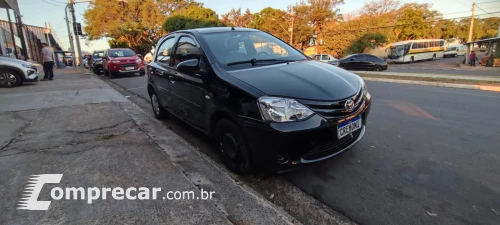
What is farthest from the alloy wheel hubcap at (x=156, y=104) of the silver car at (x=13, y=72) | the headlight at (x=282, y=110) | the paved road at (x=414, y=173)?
the silver car at (x=13, y=72)

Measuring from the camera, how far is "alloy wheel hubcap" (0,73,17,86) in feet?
33.8

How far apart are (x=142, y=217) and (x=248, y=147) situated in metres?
1.09

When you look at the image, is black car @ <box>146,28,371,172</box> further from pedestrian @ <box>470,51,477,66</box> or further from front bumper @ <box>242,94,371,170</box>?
pedestrian @ <box>470,51,477,66</box>

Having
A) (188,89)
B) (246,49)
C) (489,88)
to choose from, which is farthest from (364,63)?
(188,89)

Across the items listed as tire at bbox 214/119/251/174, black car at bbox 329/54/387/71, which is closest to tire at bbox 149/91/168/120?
tire at bbox 214/119/251/174

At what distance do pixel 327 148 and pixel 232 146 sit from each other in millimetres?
975

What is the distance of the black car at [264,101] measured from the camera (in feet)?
7.91

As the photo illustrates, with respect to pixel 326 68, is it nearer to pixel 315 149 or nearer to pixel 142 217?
pixel 315 149

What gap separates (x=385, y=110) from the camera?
19.1ft

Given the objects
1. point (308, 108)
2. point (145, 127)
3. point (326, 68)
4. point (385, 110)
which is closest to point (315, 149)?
point (308, 108)

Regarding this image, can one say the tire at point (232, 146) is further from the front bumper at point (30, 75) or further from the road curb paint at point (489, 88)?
the front bumper at point (30, 75)

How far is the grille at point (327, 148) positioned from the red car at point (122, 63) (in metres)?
13.8

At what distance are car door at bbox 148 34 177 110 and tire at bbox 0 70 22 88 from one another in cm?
907

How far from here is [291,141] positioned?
236 centimetres
